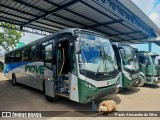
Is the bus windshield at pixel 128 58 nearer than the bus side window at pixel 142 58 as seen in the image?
Yes

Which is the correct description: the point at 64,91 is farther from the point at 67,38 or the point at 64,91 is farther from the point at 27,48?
the point at 27,48

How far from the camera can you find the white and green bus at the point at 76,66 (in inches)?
216

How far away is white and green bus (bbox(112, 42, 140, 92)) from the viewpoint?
8.60 meters

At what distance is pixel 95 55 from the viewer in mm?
6008

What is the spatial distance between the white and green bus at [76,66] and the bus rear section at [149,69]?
548 centimetres

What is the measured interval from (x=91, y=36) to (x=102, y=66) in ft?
4.33

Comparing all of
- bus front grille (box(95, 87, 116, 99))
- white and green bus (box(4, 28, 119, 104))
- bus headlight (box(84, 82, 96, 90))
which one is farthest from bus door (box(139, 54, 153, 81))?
bus headlight (box(84, 82, 96, 90))

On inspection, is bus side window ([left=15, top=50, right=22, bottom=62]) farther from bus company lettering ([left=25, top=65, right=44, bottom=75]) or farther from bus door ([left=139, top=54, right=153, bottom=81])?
bus door ([left=139, top=54, right=153, bottom=81])

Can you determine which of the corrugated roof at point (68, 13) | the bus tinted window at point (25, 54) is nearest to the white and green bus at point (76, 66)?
the bus tinted window at point (25, 54)

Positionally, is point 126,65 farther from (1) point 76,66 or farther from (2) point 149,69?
(1) point 76,66

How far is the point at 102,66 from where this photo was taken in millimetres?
6023

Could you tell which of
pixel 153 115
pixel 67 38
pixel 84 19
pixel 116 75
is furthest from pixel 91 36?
pixel 84 19

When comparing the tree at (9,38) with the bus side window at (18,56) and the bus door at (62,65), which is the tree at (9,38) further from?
the bus door at (62,65)

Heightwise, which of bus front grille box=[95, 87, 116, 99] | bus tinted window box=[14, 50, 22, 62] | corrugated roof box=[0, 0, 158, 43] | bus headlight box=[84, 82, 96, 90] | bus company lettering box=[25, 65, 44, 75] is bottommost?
bus front grille box=[95, 87, 116, 99]
